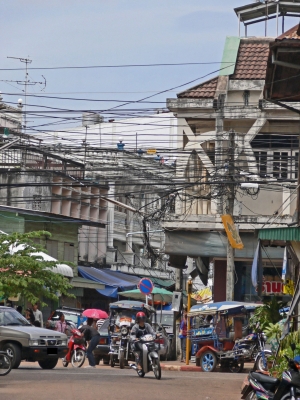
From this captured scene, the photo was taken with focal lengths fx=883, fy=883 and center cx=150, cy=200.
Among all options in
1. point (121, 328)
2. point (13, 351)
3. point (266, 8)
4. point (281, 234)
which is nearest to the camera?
point (281, 234)

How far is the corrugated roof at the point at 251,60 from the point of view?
34.3 meters

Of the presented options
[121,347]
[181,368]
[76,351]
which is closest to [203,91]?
[181,368]

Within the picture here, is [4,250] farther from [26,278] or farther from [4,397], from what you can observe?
[4,397]

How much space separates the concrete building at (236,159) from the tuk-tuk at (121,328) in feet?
10.7

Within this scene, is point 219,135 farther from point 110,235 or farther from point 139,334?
point 110,235

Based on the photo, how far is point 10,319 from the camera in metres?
23.0

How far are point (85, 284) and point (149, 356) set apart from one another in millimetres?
26556

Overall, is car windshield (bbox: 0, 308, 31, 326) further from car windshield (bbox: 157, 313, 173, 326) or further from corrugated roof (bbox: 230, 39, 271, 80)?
corrugated roof (bbox: 230, 39, 271, 80)

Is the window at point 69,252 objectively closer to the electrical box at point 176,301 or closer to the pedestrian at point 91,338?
the electrical box at point 176,301

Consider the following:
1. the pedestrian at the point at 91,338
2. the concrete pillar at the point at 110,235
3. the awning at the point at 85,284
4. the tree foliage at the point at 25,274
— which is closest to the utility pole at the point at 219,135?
the tree foliage at the point at 25,274

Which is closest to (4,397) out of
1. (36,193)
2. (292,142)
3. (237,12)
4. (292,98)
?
(292,98)

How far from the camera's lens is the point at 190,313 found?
2653cm

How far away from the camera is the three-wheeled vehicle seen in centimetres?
2420

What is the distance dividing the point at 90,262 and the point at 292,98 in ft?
114
